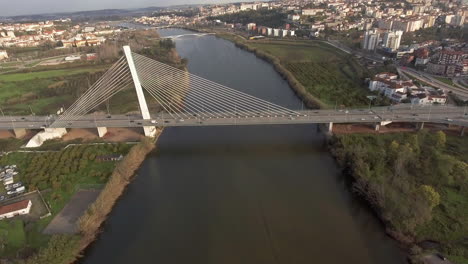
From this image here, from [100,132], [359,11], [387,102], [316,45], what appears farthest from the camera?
[359,11]

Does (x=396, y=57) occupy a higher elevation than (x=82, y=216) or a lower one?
higher

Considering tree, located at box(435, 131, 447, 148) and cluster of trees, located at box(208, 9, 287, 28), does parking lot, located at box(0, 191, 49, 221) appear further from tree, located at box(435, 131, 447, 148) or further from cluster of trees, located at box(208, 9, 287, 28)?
cluster of trees, located at box(208, 9, 287, 28)

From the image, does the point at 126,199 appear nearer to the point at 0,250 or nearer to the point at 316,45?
the point at 0,250

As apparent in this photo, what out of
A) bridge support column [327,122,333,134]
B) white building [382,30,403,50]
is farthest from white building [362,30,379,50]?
bridge support column [327,122,333,134]

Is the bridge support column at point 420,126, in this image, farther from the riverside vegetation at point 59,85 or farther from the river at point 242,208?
the riverside vegetation at point 59,85

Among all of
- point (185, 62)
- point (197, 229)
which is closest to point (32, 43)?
point (185, 62)

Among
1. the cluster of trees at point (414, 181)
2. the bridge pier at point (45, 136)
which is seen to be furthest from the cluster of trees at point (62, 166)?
the cluster of trees at point (414, 181)
